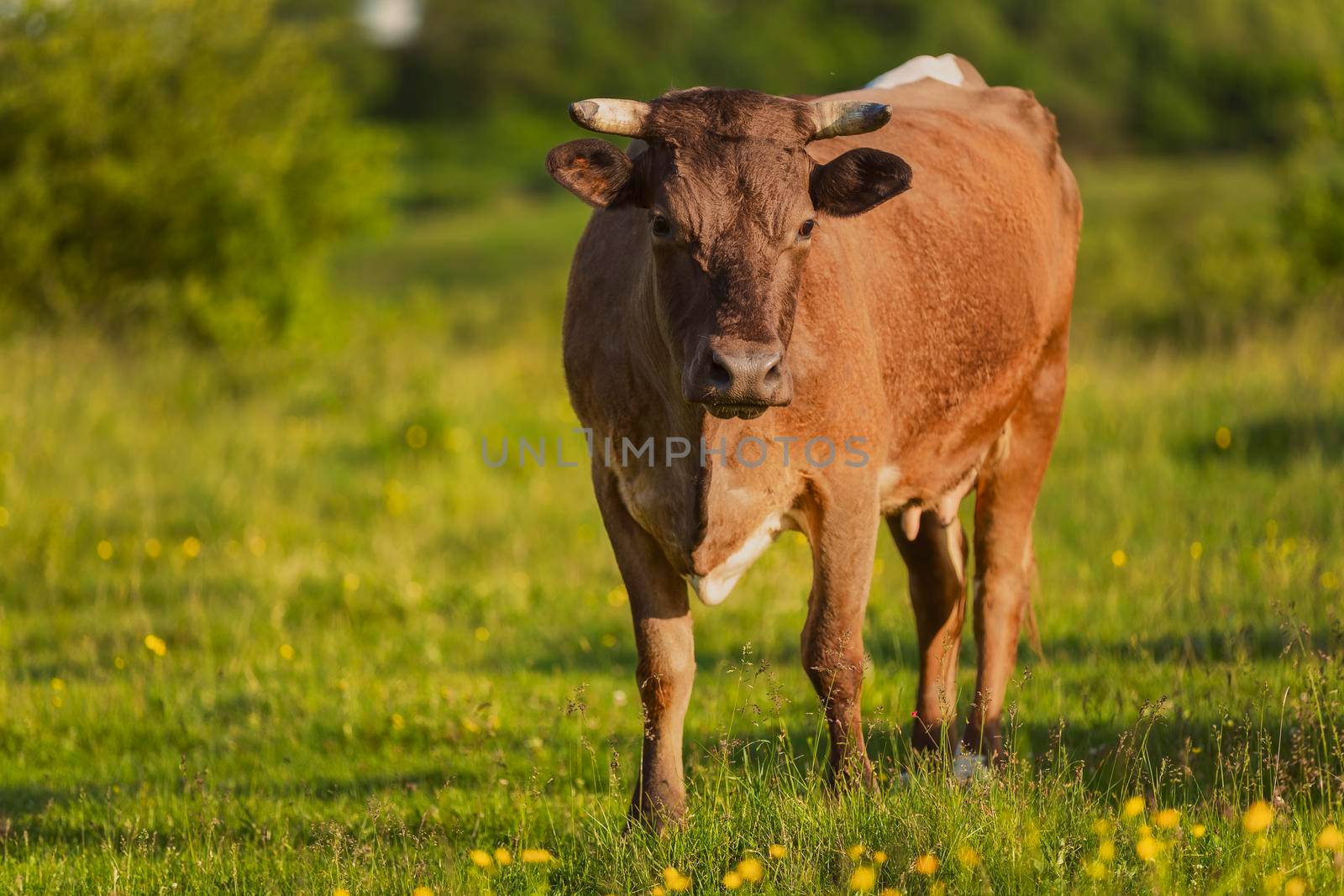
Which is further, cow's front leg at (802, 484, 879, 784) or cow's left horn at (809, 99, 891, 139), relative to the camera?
→ cow's front leg at (802, 484, 879, 784)

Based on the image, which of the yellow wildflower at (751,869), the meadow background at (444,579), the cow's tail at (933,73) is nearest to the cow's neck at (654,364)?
the meadow background at (444,579)

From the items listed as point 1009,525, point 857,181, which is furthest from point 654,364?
point 1009,525

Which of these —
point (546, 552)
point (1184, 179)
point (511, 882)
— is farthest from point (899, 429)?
point (1184, 179)

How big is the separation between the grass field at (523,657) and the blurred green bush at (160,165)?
1991 mm

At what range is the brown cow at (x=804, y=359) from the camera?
13.1ft

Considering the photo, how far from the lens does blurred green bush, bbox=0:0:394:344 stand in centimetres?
1420

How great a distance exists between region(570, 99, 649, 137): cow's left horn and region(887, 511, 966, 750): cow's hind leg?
209 centimetres

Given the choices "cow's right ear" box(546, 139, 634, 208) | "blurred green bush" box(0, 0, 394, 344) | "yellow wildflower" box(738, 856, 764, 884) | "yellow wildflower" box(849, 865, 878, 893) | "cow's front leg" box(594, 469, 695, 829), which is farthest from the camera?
"blurred green bush" box(0, 0, 394, 344)

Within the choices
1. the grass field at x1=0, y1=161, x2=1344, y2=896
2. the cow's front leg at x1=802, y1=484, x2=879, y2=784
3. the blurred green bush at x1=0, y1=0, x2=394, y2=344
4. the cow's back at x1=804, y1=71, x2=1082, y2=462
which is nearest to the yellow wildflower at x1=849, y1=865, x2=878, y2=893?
the grass field at x1=0, y1=161, x2=1344, y2=896

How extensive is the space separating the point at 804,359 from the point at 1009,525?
5.95 feet

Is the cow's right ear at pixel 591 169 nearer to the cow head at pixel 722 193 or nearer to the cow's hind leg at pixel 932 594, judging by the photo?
the cow head at pixel 722 193

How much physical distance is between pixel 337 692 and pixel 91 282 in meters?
10.7

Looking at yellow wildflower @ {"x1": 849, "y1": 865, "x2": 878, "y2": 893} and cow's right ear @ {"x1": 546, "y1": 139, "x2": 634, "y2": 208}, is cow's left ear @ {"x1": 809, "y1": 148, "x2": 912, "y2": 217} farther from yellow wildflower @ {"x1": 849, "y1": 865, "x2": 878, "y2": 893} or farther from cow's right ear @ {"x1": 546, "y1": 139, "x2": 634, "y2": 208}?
yellow wildflower @ {"x1": 849, "y1": 865, "x2": 878, "y2": 893}

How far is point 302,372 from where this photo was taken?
13.0 metres
